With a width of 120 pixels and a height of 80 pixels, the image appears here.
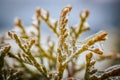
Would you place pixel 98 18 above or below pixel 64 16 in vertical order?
below

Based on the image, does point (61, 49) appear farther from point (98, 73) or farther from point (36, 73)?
point (36, 73)

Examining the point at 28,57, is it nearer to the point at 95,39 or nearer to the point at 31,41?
the point at 31,41

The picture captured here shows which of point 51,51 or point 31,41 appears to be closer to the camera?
point 31,41

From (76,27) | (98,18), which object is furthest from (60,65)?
(98,18)

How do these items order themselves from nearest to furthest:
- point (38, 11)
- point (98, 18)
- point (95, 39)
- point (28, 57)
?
point (95, 39) → point (28, 57) → point (38, 11) → point (98, 18)

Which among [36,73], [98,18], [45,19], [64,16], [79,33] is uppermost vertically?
[64,16]

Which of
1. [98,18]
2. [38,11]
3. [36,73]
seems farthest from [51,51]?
[98,18]

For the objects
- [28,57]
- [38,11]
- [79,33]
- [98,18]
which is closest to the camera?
[28,57]

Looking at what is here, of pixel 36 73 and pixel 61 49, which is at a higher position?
pixel 61 49

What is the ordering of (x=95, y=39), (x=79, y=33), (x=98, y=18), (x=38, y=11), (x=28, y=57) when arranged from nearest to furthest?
1. (x=95, y=39)
2. (x=28, y=57)
3. (x=38, y=11)
4. (x=79, y=33)
5. (x=98, y=18)
